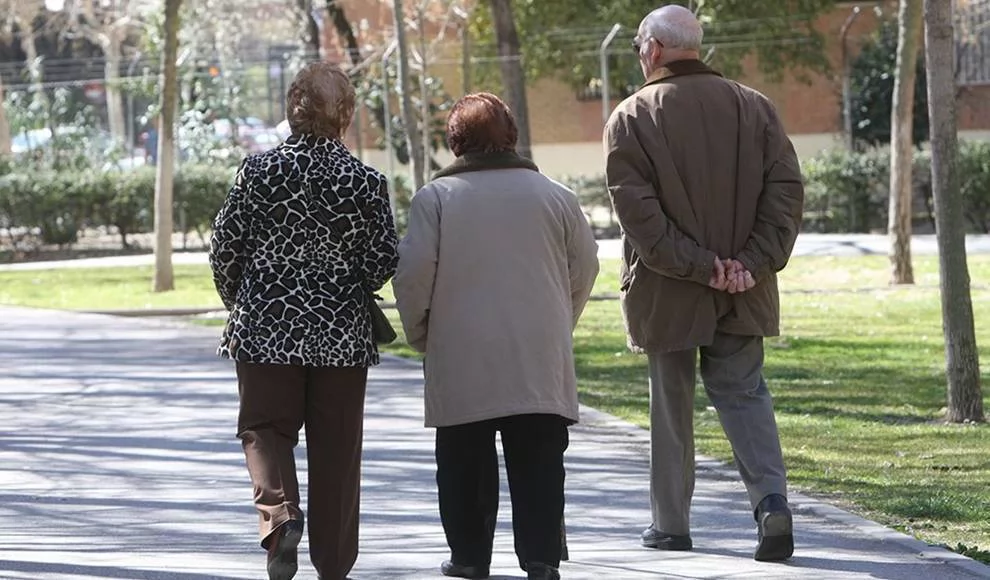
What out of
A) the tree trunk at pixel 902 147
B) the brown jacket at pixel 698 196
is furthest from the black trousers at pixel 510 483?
the tree trunk at pixel 902 147

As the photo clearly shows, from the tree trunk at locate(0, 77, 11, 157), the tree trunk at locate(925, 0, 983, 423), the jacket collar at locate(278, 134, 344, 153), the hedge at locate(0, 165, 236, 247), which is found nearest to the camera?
the jacket collar at locate(278, 134, 344, 153)

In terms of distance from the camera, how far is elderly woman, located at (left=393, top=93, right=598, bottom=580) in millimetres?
6031

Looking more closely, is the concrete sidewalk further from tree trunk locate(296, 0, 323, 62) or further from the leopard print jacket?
tree trunk locate(296, 0, 323, 62)

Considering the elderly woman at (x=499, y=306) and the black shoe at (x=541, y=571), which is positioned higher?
the elderly woman at (x=499, y=306)

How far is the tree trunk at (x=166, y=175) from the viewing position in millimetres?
20766

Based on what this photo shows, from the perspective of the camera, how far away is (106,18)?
51.0 metres

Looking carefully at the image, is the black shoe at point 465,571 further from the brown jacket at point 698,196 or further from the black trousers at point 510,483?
the brown jacket at point 698,196

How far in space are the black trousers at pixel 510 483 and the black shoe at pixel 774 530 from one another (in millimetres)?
776

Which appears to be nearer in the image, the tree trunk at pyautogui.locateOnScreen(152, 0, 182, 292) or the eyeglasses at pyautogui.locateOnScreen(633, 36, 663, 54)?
the eyeglasses at pyautogui.locateOnScreen(633, 36, 663, 54)

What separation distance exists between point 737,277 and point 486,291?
3.14 feet

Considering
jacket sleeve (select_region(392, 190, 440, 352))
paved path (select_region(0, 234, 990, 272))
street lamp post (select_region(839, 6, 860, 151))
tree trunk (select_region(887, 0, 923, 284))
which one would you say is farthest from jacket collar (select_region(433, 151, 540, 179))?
street lamp post (select_region(839, 6, 860, 151))

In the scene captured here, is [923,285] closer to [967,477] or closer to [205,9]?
[967,477]

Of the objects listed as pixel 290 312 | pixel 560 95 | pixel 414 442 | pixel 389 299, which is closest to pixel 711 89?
pixel 290 312

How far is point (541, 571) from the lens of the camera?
6.00 metres
